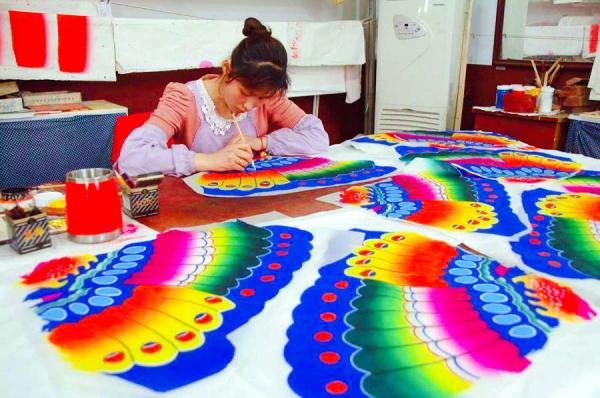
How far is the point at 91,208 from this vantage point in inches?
41.1

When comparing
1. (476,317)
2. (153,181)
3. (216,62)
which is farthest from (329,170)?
(216,62)

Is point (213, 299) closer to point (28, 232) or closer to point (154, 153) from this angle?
point (28, 232)

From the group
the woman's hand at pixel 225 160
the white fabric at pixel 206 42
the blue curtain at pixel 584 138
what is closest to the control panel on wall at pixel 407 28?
the white fabric at pixel 206 42

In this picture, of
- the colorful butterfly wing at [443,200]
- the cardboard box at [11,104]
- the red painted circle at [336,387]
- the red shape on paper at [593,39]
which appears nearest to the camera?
the red painted circle at [336,387]

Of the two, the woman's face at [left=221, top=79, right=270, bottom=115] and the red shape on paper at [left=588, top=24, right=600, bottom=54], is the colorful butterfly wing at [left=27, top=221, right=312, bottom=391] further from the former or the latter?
the red shape on paper at [left=588, top=24, right=600, bottom=54]

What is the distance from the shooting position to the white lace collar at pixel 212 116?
185 centimetres

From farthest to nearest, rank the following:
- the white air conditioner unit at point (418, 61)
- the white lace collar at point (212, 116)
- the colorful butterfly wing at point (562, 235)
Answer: the white air conditioner unit at point (418, 61)
the white lace collar at point (212, 116)
the colorful butterfly wing at point (562, 235)

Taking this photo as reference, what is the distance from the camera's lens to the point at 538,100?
3117 millimetres

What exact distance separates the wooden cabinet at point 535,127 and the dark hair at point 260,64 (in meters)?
2.00

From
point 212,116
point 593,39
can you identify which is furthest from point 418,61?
point 212,116

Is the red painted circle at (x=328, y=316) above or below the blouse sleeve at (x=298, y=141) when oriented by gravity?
below

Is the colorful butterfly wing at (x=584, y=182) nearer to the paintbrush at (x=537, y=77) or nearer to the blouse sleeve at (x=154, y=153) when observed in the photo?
the blouse sleeve at (x=154, y=153)

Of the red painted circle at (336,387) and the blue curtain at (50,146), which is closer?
the red painted circle at (336,387)

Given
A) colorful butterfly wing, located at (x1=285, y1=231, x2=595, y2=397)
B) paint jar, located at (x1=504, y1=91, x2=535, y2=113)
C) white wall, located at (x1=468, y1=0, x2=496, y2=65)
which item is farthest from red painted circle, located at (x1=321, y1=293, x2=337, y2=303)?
white wall, located at (x1=468, y1=0, x2=496, y2=65)
